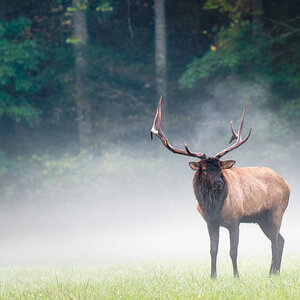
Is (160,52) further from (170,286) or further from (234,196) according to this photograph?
(170,286)

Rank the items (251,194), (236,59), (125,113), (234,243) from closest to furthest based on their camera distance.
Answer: (234,243), (251,194), (236,59), (125,113)

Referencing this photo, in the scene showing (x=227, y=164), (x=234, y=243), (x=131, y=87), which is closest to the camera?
(x=227, y=164)

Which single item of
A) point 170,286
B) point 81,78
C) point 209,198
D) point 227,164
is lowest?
point 170,286

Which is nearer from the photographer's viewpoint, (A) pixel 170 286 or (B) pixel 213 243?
(A) pixel 170 286

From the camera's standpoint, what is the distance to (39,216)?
2678 centimetres

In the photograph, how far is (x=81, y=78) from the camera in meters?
27.2

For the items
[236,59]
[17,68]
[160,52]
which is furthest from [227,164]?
[17,68]

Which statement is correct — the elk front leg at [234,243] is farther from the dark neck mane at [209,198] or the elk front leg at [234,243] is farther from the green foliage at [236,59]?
the green foliage at [236,59]

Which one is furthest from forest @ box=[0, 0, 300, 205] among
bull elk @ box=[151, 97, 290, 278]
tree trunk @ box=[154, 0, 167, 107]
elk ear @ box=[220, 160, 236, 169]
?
elk ear @ box=[220, 160, 236, 169]

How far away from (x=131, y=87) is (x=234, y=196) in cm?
1948

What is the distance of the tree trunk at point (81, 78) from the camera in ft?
88.6

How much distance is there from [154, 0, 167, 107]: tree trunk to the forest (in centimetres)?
4

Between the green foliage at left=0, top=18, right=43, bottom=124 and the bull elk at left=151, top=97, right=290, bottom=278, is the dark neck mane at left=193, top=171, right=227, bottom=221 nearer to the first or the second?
the bull elk at left=151, top=97, right=290, bottom=278

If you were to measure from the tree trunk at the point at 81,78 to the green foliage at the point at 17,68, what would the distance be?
1.72 meters
